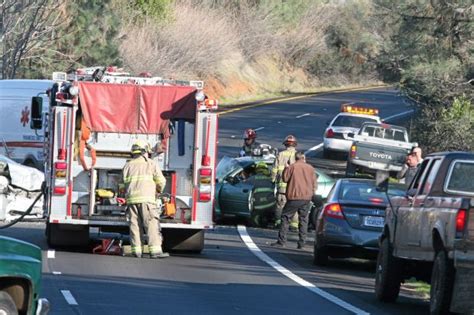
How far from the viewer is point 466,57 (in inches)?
1471

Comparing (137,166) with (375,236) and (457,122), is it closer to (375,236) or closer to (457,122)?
(375,236)

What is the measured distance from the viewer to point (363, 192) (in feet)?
61.0

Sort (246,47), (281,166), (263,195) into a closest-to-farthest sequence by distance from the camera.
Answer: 1. (281,166)
2. (263,195)
3. (246,47)

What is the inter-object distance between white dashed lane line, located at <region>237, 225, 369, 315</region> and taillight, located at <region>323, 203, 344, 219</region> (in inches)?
41.9

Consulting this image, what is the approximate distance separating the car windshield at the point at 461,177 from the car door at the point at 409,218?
536 mm

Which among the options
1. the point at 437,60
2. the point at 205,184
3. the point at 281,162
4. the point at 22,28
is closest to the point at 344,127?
the point at 437,60

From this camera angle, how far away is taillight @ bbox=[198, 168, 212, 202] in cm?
1858

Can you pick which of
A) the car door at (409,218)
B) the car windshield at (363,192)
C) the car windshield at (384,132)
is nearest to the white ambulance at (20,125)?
the car windshield at (363,192)

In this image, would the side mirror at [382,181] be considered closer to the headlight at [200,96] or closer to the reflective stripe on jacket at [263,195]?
the headlight at [200,96]

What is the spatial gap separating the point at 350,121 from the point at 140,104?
2487 cm

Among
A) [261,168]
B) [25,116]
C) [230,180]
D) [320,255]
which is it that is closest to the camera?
[320,255]

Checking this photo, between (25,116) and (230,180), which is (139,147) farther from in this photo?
(25,116)

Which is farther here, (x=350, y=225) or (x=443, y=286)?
(x=350, y=225)

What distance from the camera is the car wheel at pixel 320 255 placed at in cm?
1823
